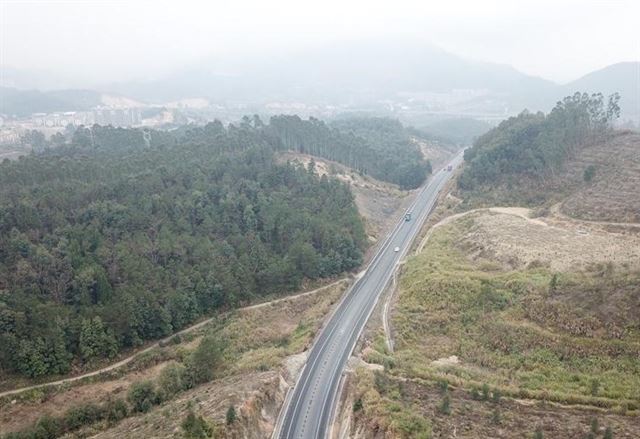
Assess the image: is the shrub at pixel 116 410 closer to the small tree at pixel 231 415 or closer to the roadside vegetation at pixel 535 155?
→ the small tree at pixel 231 415

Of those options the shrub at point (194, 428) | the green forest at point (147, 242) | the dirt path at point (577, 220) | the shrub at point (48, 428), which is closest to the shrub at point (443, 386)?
the shrub at point (194, 428)

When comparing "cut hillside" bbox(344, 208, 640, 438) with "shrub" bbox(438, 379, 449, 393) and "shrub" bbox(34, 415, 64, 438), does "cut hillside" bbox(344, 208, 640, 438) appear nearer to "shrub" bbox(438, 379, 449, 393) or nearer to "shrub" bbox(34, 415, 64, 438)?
"shrub" bbox(438, 379, 449, 393)

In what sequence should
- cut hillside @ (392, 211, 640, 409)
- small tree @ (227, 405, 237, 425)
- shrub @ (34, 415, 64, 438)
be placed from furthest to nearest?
shrub @ (34, 415, 64, 438) < cut hillside @ (392, 211, 640, 409) < small tree @ (227, 405, 237, 425)

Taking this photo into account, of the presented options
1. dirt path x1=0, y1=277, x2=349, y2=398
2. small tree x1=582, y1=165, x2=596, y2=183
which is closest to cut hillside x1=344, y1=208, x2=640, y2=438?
small tree x1=582, y1=165, x2=596, y2=183

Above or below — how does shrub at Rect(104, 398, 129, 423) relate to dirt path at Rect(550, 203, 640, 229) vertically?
below

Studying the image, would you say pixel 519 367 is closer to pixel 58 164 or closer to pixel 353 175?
pixel 353 175

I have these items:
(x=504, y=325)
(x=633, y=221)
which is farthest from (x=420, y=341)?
(x=633, y=221)
